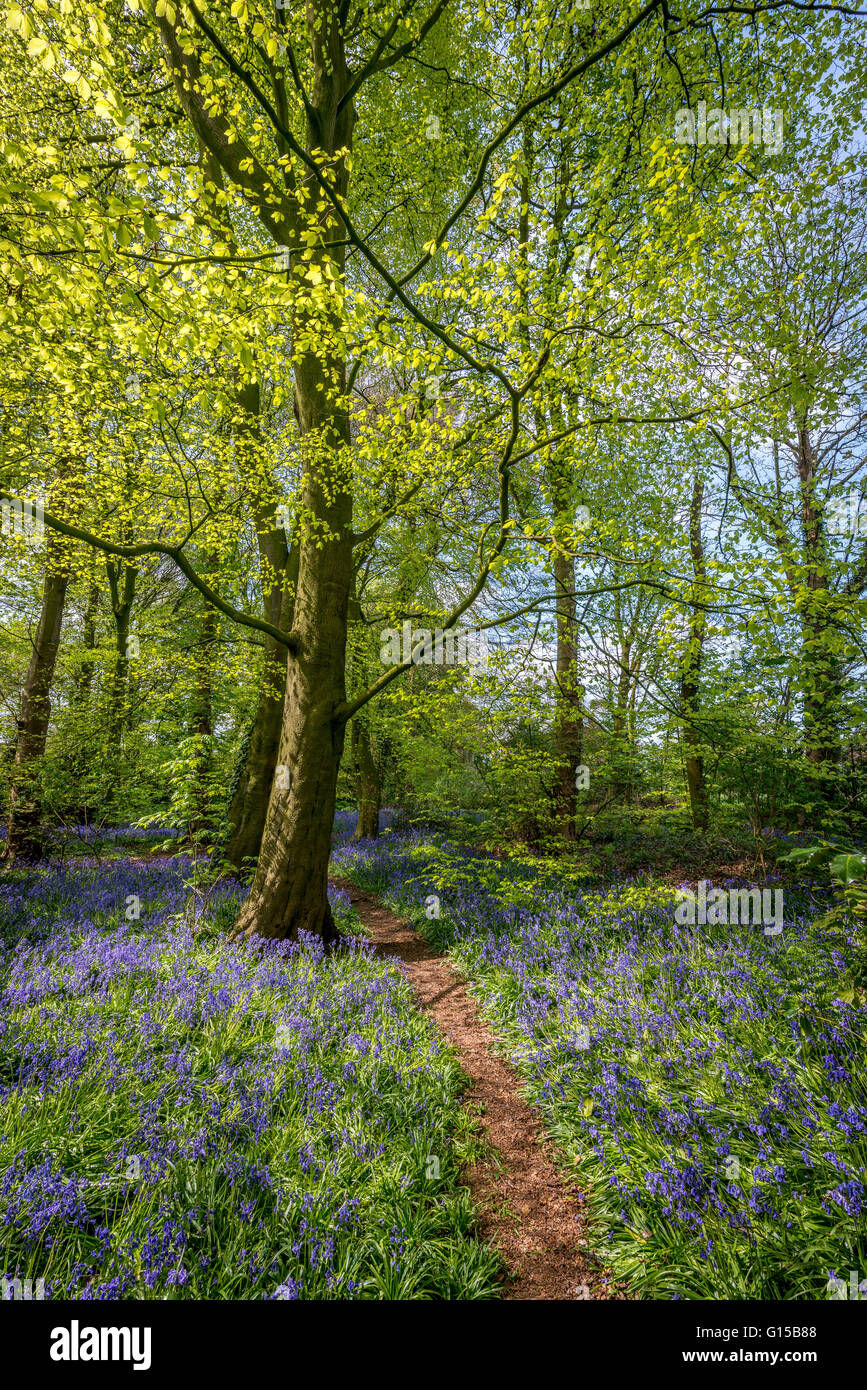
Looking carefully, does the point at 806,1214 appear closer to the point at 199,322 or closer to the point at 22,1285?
the point at 22,1285

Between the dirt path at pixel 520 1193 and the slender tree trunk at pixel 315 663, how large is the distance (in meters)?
2.08

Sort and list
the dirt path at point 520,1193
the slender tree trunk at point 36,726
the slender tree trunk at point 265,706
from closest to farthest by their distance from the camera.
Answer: the dirt path at point 520,1193
the slender tree trunk at point 265,706
the slender tree trunk at point 36,726

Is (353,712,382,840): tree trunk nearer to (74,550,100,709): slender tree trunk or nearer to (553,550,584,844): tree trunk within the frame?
(553,550,584,844): tree trunk

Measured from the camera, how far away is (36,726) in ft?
30.0

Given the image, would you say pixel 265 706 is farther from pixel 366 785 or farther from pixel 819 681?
pixel 819 681

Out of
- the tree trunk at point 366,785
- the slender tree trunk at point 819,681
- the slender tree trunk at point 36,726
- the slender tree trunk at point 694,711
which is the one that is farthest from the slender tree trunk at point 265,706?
the slender tree trunk at point 819,681

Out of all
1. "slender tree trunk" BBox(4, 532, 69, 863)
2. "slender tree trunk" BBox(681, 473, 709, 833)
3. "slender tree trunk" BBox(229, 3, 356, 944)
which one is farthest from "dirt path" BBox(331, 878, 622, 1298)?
"slender tree trunk" BBox(4, 532, 69, 863)

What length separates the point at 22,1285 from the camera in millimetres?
1853

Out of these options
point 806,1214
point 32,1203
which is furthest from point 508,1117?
point 32,1203

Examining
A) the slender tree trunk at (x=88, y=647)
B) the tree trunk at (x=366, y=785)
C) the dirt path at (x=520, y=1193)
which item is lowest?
the dirt path at (x=520, y=1193)

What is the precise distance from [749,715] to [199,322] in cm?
776

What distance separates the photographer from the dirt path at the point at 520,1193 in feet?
8.27

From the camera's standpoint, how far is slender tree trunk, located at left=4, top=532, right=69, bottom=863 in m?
8.16

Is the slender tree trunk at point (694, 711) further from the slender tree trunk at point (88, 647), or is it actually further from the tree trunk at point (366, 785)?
the slender tree trunk at point (88, 647)
